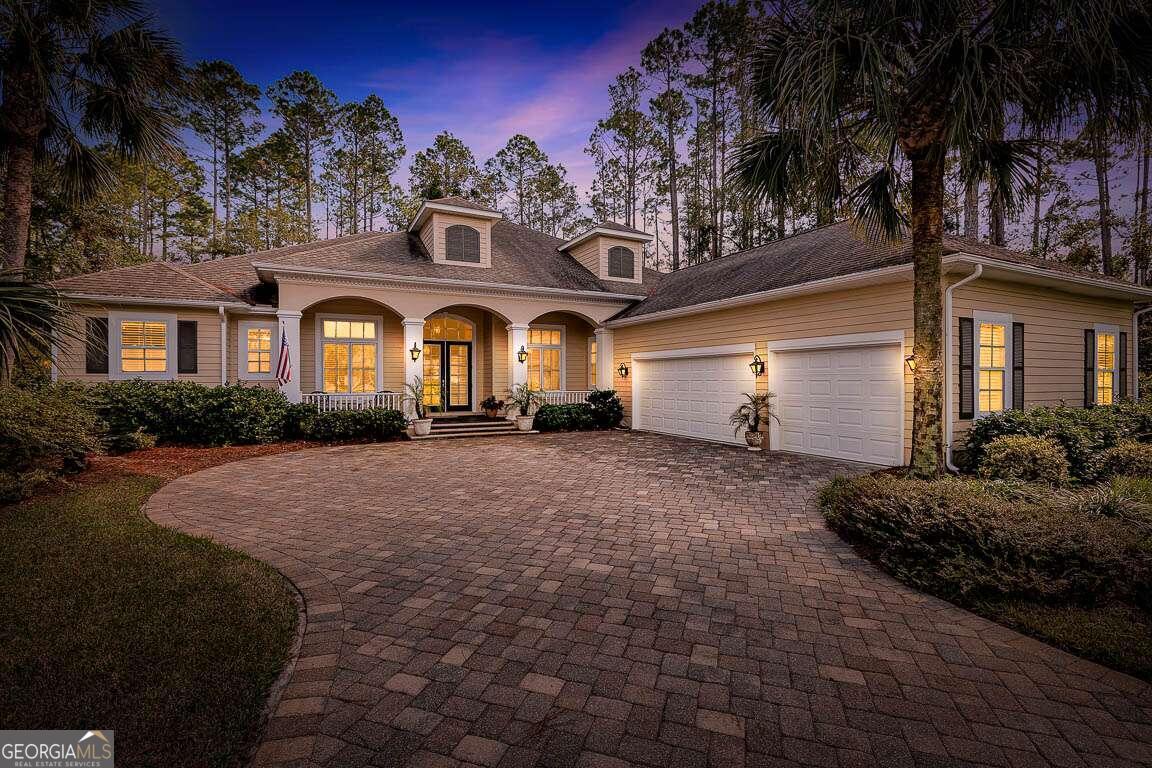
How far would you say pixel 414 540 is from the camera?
4.63 metres

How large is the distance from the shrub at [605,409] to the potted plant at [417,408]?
4.85m

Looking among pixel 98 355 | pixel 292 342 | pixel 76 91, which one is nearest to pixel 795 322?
pixel 292 342

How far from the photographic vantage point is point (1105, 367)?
10320 millimetres

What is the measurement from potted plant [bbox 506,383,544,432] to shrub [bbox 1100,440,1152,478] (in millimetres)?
10843

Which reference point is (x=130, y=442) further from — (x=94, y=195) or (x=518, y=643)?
(x=518, y=643)

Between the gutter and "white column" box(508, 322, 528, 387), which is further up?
the gutter

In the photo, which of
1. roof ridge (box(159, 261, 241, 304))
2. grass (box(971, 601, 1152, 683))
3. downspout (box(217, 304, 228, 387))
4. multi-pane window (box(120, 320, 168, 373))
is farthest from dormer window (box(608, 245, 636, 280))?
grass (box(971, 601, 1152, 683))

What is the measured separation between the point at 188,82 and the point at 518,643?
38.6 feet

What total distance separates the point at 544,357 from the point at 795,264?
316 inches

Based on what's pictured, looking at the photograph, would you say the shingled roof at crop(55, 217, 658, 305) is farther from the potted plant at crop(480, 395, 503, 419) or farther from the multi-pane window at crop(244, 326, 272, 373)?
the potted plant at crop(480, 395, 503, 419)

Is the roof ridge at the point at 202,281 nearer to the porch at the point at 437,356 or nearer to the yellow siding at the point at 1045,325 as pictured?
the porch at the point at 437,356

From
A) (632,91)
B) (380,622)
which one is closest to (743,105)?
(380,622)

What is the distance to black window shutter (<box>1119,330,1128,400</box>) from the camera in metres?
10.6

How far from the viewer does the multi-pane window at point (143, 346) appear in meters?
11.1
